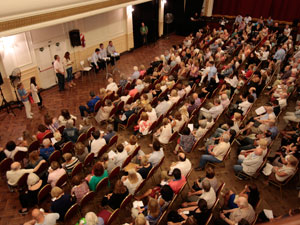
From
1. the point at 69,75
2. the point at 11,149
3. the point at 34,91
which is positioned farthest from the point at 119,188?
the point at 69,75

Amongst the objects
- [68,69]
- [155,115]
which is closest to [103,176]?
[155,115]

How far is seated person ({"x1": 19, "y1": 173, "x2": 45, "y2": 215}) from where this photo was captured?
195 inches

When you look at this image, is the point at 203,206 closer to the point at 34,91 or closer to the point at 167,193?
the point at 167,193

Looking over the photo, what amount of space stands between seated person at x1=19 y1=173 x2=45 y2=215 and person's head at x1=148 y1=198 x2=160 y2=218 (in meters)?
2.37

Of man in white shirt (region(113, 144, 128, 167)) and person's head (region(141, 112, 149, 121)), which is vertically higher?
person's head (region(141, 112, 149, 121))

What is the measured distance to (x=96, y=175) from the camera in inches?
196

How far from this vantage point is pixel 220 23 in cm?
1633

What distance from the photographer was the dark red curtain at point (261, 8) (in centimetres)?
1576

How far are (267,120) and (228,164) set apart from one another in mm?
1525

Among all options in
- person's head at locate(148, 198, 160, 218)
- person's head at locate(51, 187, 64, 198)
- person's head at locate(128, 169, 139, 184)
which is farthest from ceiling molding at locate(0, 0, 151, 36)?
person's head at locate(148, 198, 160, 218)

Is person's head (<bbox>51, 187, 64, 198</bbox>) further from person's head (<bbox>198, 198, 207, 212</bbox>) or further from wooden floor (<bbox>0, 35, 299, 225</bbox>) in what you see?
person's head (<bbox>198, 198, 207, 212</bbox>)

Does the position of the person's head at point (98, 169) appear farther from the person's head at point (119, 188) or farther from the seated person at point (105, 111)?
the seated person at point (105, 111)

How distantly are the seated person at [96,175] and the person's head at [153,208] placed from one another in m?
1.27

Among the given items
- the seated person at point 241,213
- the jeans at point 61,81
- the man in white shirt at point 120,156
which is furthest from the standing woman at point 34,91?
the seated person at point 241,213
